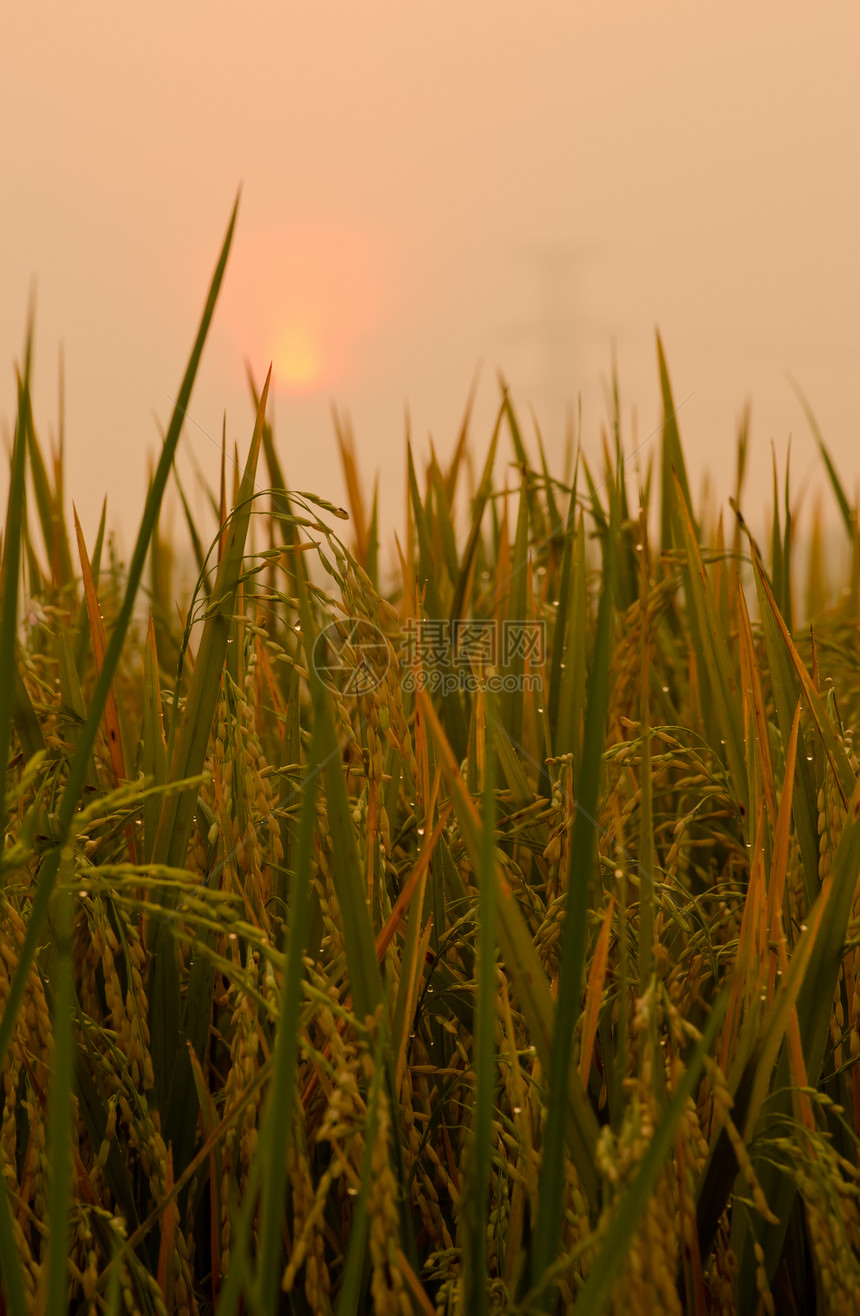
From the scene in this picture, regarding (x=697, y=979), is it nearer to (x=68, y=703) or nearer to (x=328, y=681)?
(x=328, y=681)

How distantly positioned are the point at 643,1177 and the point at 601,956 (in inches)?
5.8

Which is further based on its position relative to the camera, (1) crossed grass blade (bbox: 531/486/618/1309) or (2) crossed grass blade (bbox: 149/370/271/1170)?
(2) crossed grass blade (bbox: 149/370/271/1170)

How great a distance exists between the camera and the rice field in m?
0.32

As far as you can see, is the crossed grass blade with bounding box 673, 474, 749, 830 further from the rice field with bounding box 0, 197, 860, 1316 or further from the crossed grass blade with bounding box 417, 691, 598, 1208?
the crossed grass blade with bounding box 417, 691, 598, 1208

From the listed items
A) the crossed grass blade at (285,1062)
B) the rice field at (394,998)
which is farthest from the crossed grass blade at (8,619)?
the crossed grass blade at (285,1062)

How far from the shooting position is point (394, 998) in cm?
49

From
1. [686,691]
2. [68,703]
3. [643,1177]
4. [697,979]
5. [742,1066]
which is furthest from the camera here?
[686,691]

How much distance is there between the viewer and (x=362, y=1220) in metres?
0.32

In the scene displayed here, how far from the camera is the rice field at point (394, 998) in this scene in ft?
1.05

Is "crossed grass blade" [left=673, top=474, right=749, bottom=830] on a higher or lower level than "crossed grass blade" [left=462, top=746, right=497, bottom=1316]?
higher

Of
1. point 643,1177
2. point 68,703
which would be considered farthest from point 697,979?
point 68,703

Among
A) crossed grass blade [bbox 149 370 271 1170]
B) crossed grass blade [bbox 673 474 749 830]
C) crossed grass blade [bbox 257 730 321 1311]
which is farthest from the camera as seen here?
crossed grass blade [bbox 673 474 749 830]

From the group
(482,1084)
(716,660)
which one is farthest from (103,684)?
(716,660)

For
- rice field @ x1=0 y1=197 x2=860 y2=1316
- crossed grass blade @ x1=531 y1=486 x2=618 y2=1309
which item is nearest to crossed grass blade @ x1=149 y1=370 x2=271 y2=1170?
rice field @ x1=0 y1=197 x2=860 y2=1316
